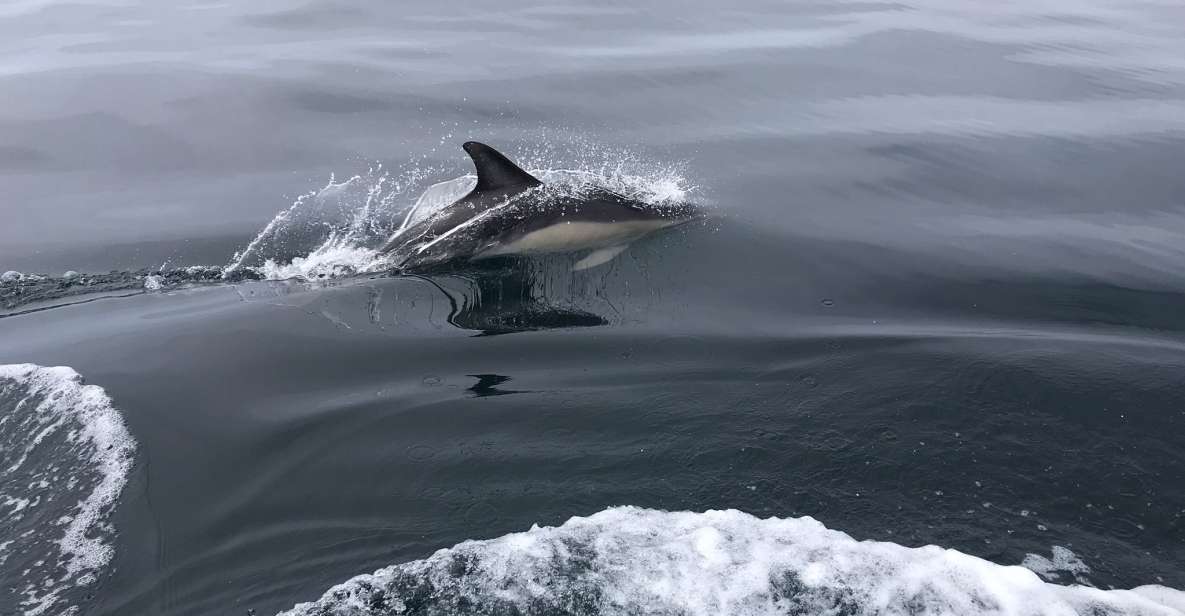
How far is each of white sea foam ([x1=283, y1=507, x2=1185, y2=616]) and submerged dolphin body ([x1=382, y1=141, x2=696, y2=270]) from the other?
3746mm

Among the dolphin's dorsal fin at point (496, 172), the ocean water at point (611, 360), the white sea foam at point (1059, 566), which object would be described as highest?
the dolphin's dorsal fin at point (496, 172)

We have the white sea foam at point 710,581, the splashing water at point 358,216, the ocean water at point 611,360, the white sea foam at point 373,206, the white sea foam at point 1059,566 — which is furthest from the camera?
the white sea foam at point 373,206

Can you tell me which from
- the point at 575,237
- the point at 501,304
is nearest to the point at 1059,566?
the point at 501,304

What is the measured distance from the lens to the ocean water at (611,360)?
4246 millimetres

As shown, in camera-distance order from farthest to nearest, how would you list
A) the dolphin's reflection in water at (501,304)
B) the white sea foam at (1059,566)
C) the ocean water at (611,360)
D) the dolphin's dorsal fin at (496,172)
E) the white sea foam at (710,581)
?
the dolphin's dorsal fin at (496,172) → the dolphin's reflection in water at (501,304) → the ocean water at (611,360) → the white sea foam at (1059,566) → the white sea foam at (710,581)

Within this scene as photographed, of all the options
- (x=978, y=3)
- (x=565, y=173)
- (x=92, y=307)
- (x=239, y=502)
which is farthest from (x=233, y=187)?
(x=978, y=3)

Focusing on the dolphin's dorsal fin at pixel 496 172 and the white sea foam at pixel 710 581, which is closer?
the white sea foam at pixel 710 581

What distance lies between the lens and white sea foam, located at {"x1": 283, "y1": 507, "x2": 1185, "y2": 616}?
3900mm

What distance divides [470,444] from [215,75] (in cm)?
1134

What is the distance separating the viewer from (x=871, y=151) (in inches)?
415

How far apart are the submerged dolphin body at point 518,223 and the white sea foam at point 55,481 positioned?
2.77 meters

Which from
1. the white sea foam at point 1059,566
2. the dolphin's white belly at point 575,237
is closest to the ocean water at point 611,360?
the white sea foam at point 1059,566

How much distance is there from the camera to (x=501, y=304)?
703 centimetres

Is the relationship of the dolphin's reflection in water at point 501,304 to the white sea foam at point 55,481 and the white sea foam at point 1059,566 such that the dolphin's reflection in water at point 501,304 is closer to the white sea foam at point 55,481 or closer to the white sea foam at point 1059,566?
the white sea foam at point 55,481
